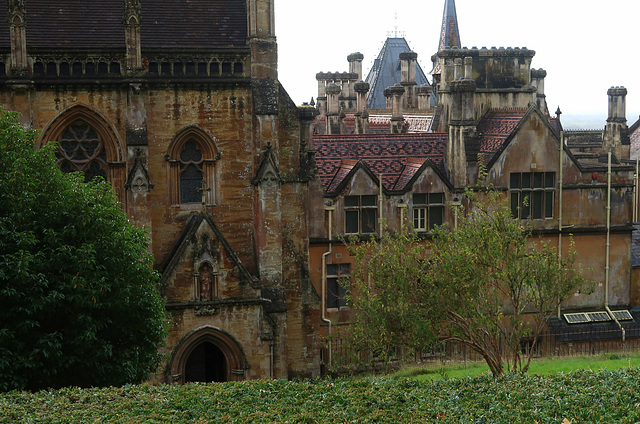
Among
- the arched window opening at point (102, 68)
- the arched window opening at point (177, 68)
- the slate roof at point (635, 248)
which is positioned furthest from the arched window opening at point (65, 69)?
the slate roof at point (635, 248)

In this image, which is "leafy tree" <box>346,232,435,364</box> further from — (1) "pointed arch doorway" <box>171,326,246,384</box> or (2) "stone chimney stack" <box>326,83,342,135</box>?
(2) "stone chimney stack" <box>326,83,342,135</box>

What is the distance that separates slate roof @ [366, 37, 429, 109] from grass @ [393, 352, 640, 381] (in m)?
49.9

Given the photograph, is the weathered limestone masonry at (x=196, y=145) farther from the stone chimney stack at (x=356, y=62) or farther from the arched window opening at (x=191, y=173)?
the stone chimney stack at (x=356, y=62)

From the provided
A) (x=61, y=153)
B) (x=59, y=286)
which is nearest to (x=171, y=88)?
(x=61, y=153)

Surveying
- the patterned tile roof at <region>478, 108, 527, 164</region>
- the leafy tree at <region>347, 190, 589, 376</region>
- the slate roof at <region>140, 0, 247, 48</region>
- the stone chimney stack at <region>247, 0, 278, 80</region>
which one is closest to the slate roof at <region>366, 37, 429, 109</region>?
the patterned tile roof at <region>478, 108, 527, 164</region>

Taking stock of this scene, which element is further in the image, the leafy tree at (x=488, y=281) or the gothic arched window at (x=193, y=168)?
the gothic arched window at (x=193, y=168)

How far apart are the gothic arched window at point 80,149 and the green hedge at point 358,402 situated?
46.7ft

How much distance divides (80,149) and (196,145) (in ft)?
13.2

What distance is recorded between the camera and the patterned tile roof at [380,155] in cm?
3609

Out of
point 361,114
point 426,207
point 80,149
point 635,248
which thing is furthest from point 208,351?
point 361,114

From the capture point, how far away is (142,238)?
22.7 meters

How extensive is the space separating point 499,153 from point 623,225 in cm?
670

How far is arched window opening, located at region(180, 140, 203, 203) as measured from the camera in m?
30.4

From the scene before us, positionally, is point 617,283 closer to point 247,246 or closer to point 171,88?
point 247,246
